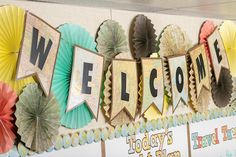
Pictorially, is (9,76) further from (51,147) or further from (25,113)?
(51,147)

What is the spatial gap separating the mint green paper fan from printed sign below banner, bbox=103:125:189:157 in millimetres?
126

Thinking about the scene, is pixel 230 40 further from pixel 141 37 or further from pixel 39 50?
pixel 39 50

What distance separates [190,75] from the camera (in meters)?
1.37

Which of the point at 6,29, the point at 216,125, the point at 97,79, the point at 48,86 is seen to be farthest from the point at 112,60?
the point at 216,125

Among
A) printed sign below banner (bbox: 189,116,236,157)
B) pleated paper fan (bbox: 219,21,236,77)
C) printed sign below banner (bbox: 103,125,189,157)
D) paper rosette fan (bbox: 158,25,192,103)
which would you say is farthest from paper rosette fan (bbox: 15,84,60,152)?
pleated paper fan (bbox: 219,21,236,77)

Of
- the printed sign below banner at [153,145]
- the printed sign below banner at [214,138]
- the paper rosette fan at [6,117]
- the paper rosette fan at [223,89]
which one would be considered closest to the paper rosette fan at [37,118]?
the paper rosette fan at [6,117]

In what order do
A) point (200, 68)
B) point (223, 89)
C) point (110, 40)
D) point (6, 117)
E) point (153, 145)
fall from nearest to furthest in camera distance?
point (6, 117), point (110, 40), point (153, 145), point (200, 68), point (223, 89)

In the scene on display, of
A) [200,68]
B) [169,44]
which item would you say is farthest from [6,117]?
[200,68]

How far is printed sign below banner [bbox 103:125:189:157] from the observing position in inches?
43.9

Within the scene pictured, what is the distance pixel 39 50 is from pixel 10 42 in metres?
0.08

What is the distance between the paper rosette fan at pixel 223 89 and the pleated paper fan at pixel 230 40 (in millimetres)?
54

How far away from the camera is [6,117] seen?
836 millimetres

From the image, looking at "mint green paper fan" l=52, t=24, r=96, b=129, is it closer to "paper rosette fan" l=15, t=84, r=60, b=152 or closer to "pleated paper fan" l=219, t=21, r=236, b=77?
"paper rosette fan" l=15, t=84, r=60, b=152

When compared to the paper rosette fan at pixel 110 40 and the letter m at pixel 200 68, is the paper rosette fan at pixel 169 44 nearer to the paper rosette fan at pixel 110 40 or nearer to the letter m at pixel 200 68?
the letter m at pixel 200 68
